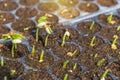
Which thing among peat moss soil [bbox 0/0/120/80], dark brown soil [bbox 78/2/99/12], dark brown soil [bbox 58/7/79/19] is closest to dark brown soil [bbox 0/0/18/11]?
peat moss soil [bbox 0/0/120/80]

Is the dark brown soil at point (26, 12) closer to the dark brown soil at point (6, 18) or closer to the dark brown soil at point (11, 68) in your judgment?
the dark brown soil at point (6, 18)

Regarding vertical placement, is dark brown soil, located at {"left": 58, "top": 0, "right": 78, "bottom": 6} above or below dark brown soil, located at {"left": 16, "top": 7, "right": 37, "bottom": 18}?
below

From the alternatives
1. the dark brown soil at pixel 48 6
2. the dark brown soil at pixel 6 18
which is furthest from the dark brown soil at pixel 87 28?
the dark brown soil at pixel 6 18

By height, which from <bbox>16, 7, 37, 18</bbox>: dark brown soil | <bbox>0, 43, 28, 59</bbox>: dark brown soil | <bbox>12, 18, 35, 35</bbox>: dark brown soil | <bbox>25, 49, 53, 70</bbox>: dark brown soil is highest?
<bbox>16, 7, 37, 18</bbox>: dark brown soil

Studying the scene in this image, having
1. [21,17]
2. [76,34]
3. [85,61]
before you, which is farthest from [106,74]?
[21,17]

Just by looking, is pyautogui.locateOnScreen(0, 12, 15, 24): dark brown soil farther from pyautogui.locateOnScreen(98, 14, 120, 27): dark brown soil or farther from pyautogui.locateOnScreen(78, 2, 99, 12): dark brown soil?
pyautogui.locateOnScreen(98, 14, 120, 27): dark brown soil

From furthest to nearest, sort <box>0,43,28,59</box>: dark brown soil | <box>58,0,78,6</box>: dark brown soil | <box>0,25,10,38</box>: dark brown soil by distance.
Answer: <box>58,0,78,6</box>: dark brown soil → <box>0,25,10,38</box>: dark brown soil → <box>0,43,28,59</box>: dark brown soil

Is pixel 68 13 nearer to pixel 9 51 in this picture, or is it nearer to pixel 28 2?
pixel 28 2
